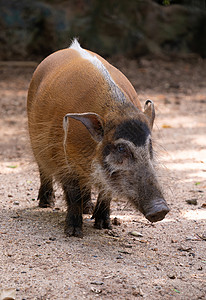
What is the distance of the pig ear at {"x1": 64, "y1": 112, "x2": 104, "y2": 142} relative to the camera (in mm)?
3904

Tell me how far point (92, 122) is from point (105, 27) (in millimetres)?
10575

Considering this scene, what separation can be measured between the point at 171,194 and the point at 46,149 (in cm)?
186

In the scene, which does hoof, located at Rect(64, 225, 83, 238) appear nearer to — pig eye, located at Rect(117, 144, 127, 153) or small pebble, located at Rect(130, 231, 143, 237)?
small pebble, located at Rect(130, 231, 143, 237)

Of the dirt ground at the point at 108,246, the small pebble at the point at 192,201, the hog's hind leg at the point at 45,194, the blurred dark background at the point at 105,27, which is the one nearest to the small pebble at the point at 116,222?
the dirt ground at the point at 108,246

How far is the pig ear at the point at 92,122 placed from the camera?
390 centimetres

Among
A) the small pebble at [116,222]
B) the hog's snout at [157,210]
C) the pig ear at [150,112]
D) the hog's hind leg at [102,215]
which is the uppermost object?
the pig ear at [150,112]

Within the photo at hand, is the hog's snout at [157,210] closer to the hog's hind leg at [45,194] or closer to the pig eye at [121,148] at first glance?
the pig eye at [121,148]

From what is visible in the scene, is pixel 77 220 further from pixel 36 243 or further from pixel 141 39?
pixel 141 39

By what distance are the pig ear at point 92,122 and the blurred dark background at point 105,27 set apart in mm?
9491

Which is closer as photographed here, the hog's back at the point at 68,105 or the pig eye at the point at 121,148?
the pig eye at the point at 121,148

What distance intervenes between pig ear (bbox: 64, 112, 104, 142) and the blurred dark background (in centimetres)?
949

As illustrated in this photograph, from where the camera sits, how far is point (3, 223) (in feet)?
14.7

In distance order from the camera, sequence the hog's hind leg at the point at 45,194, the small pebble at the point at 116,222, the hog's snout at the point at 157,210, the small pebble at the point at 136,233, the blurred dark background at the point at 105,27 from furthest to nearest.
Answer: the blurred dark background at the point at 105,27, the hog's hind leg at the point at 45,194, the small pebble at the point at 116,222, the small pebble at the point at 136,233, the hog's snout at the point at 157,210

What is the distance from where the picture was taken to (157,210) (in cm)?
369
